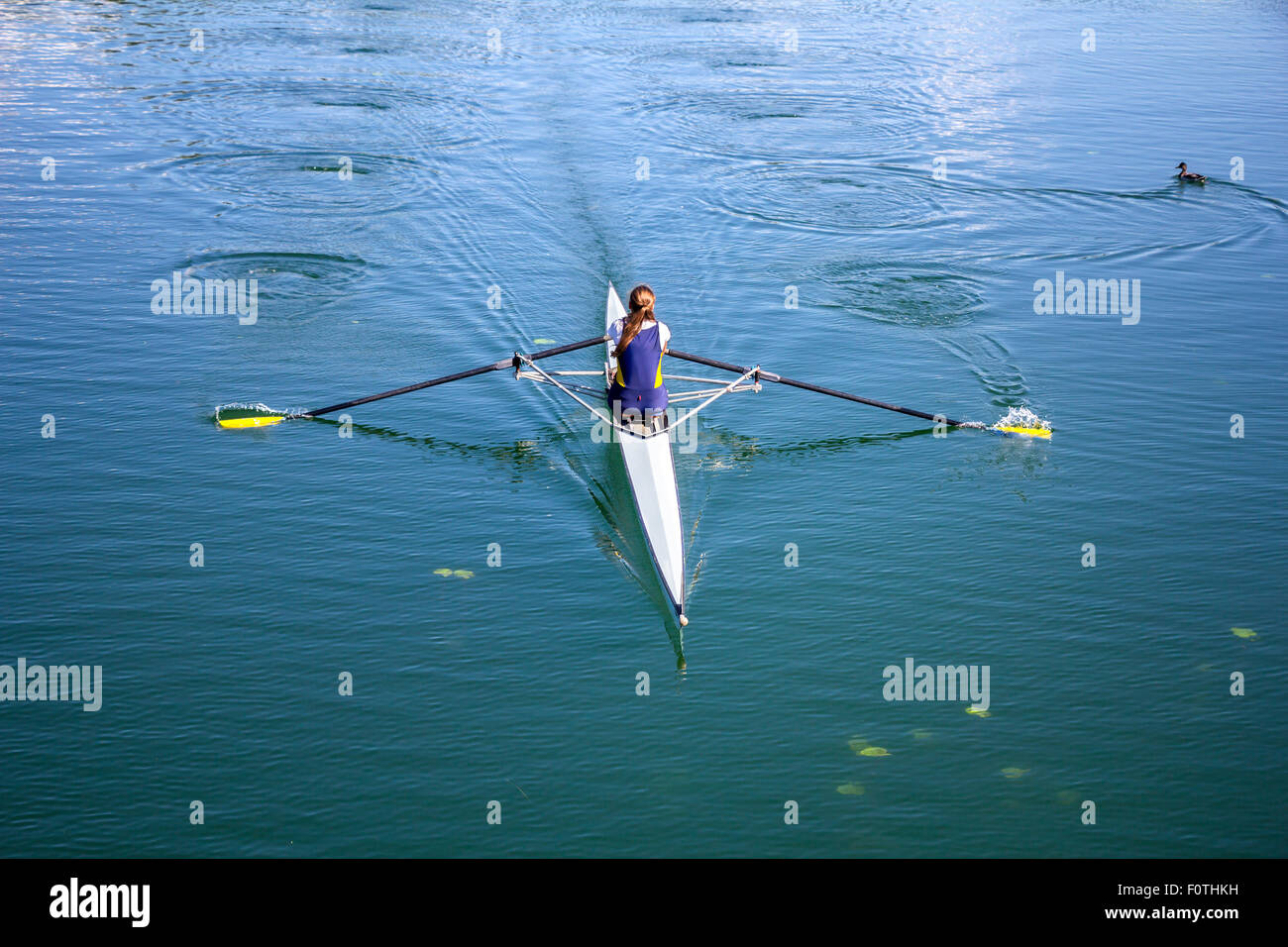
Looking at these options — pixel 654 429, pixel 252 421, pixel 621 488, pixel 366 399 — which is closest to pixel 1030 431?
pixel 654 429

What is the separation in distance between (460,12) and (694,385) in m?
29.2

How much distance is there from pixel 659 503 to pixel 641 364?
6.08ft

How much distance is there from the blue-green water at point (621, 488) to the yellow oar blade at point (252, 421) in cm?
14

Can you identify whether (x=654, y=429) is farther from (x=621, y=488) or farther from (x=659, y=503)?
(x=659, y=503)

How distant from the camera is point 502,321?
18.0m

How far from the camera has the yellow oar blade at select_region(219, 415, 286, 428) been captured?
48.4 ft

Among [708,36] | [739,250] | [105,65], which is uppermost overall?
[708,36]

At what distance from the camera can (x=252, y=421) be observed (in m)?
14.8

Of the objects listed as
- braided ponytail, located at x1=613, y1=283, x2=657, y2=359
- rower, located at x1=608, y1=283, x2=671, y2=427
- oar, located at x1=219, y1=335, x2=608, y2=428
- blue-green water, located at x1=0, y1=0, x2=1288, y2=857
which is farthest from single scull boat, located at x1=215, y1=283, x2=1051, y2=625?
braided ponytail, located at x1=613, y1=283, x2=657, y2=359

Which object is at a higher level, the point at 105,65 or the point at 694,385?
the point at 105,65

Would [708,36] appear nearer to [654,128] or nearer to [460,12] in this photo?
[460,12]

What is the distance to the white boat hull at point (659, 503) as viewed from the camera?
11.2 meters

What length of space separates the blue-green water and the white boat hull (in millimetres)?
451
